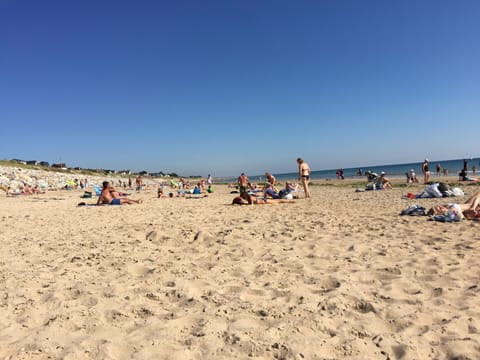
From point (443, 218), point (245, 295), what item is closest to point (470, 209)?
point (443, 218)

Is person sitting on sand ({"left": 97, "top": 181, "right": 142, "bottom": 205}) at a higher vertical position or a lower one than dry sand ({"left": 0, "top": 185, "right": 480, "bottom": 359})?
higher

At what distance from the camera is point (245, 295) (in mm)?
3215

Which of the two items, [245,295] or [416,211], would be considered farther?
[416,211]

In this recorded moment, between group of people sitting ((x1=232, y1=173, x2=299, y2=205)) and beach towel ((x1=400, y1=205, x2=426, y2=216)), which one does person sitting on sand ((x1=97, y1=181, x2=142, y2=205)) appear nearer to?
group of people sitting ((x1=232, y1=173, x2=299, y2=205))

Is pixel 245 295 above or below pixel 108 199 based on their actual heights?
below

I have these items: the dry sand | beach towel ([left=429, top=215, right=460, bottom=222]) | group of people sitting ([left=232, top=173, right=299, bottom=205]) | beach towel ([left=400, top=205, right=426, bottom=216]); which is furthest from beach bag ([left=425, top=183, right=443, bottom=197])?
the dry sand

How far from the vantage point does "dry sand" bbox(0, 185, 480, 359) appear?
7.61 feet

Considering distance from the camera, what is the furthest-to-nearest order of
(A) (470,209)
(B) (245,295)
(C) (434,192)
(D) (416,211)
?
(C) (434,192) → (D) (416,211) → (A) (470,209) → (B) (245,295)

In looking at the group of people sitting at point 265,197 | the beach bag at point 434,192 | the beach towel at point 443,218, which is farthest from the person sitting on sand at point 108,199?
the beach bag at point 434,192

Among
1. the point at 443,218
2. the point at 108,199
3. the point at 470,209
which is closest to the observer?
the point at 443,218

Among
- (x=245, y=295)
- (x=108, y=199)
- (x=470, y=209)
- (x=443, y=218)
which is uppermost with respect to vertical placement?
(x=108, y=199)

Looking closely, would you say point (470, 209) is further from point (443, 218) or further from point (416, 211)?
point (416, 211)

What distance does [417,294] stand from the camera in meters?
3.10

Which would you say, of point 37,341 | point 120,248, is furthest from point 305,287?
point 120,248
